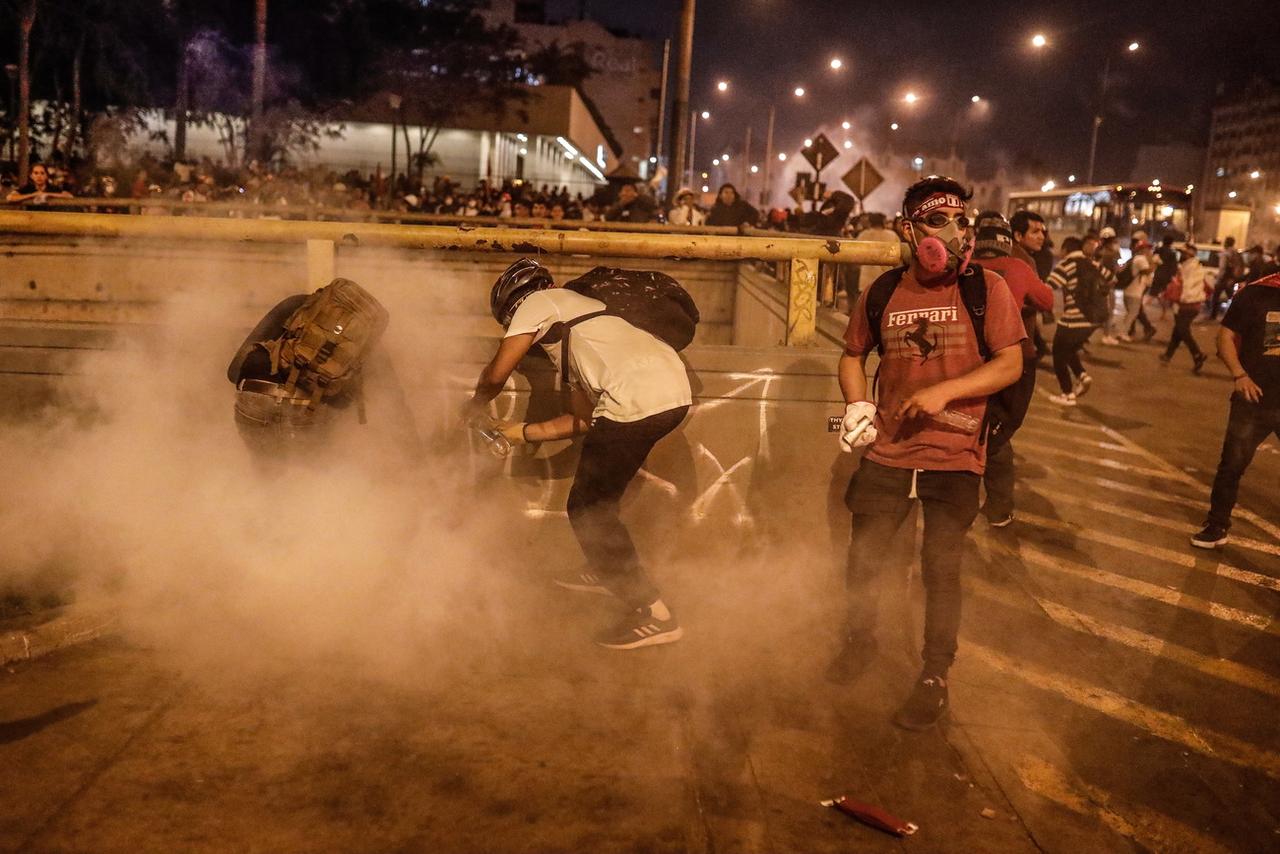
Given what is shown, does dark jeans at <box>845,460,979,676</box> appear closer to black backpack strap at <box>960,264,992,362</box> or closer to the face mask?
black backpack strap at <box>960,264,992,362</box>

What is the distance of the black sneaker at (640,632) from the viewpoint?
4312 millimetres

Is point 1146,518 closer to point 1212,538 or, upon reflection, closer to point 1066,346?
point 1212,538

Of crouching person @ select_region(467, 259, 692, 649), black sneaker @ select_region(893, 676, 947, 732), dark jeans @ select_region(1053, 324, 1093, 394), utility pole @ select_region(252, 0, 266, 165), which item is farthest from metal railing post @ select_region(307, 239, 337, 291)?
utility pole @ select_region(252, 0, 266, 165)

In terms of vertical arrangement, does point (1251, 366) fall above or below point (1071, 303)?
below

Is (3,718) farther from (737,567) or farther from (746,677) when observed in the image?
(737,567)

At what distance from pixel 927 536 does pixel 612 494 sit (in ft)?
3.97

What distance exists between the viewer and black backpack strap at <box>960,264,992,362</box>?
3811mm

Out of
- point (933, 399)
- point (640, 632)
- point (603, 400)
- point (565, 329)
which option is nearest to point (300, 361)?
point (565, 329)

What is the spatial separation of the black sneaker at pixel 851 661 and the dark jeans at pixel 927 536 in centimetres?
3

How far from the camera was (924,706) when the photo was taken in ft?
12.5

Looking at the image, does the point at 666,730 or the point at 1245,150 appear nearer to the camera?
the point at 666,730

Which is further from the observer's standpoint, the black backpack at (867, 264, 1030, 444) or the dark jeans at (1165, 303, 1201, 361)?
the dark jeans at (1165, 303, 1201, 361)

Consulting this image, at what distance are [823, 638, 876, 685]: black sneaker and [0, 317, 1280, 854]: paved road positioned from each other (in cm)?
6

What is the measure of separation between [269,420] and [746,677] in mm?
2108
